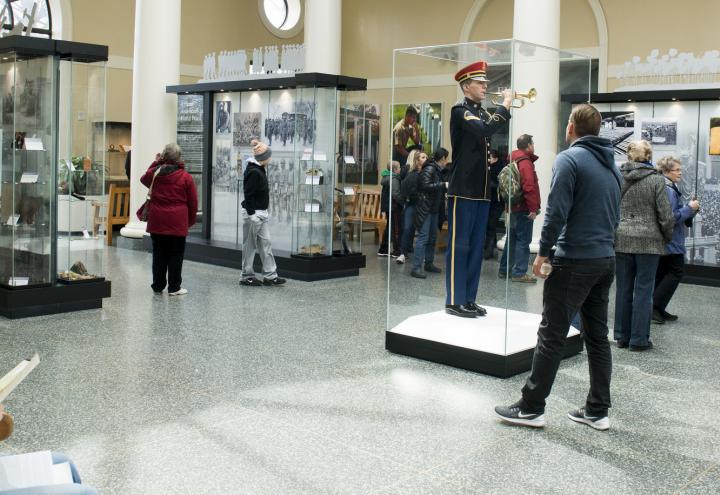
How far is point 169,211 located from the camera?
927 centimetres

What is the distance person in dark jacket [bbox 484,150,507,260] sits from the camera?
608 cm

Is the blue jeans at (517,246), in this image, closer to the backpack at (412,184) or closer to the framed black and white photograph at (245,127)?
the backpack at (412,184)

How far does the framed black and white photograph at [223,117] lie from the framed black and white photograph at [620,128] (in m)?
5.45

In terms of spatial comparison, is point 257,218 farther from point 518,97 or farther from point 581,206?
point 581,206

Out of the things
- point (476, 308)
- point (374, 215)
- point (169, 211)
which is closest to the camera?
point (476, 308)

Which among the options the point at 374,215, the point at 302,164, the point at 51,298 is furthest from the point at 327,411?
the point at 374,215

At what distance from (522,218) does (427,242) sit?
7.13 feet

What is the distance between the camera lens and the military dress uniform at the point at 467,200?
6277 mm

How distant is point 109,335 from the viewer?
7.24 metres

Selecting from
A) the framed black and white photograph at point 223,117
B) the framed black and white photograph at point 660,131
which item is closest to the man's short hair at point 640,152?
the framed black and white photograph at point 660,131

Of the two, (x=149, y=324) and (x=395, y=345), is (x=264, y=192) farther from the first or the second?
(x=395, y=345)

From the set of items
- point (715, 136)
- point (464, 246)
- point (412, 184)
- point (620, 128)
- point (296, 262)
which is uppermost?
point (620, 128)

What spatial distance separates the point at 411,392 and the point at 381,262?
24.1ft

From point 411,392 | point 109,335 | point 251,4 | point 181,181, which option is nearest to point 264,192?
point 181,181
